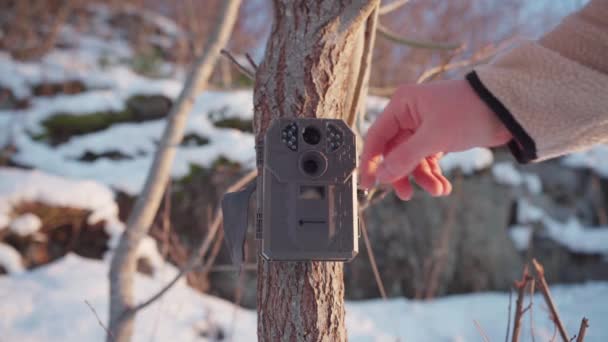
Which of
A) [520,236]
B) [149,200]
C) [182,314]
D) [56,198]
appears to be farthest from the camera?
[520,236]

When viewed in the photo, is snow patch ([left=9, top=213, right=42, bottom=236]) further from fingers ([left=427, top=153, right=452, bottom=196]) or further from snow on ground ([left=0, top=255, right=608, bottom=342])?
fingers ([left=427, top=153, right=452, bottom=196])

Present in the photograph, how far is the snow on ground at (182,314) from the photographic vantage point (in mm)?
2252

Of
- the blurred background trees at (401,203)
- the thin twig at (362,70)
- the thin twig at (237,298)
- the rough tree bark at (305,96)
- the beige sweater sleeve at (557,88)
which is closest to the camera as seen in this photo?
the beige sweater sleeve at (557,88)

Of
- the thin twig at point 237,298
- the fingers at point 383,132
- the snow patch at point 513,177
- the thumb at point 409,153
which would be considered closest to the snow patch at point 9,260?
the thin twig at point 237,298

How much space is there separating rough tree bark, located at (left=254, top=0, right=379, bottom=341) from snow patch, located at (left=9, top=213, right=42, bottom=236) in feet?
7.66

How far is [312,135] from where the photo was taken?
73 cm

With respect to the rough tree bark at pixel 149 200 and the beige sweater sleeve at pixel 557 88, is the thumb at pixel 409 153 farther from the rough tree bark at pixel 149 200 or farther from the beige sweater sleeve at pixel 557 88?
the rough tree bark at pixel 149 200

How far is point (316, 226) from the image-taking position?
701 millimetres

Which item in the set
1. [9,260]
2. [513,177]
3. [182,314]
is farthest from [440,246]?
[9,260]

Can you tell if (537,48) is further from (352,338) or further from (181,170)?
(181,170)

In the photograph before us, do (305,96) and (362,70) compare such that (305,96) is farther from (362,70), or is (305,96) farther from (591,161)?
(591,161)

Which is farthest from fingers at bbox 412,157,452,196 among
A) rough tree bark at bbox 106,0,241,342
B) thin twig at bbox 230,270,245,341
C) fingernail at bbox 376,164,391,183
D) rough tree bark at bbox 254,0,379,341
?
rough tree bark at bbox 106,0,241,342

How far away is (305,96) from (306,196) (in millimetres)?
228

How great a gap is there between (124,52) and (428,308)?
4714mm
